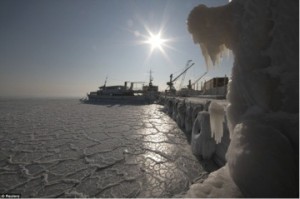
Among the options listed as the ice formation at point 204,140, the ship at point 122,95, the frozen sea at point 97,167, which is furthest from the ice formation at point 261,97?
the ship at point 122,95

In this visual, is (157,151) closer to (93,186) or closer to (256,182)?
(93,186)

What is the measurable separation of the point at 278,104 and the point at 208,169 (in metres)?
4.71

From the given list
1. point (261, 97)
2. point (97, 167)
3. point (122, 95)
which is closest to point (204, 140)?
point (97, 167)

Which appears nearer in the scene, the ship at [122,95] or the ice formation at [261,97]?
the ice formation at [261,97]

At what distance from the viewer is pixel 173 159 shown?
287 inches

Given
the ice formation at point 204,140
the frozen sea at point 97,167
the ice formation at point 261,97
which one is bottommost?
the frozen sea at point 97,167

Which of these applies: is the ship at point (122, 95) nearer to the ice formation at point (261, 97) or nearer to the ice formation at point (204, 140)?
the ice formation at point (204, 140)

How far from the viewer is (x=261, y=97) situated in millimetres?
2283

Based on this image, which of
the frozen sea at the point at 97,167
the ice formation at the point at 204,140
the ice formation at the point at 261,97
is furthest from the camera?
the ice formation at the point at 204,140

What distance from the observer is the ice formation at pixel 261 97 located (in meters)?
1.76

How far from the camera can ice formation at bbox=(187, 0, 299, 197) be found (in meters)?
1.76

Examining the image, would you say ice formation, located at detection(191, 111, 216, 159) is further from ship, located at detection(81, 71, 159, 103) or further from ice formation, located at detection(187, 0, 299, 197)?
ship, located at detection(81, 71, 159, 103)

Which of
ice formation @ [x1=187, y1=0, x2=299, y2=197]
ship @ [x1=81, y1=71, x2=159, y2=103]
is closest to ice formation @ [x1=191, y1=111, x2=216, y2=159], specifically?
ice formation @ [x1=187, y1=0, x2=299, y2=197]

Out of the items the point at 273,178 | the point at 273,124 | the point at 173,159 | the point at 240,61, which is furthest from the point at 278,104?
the point at 173,159
